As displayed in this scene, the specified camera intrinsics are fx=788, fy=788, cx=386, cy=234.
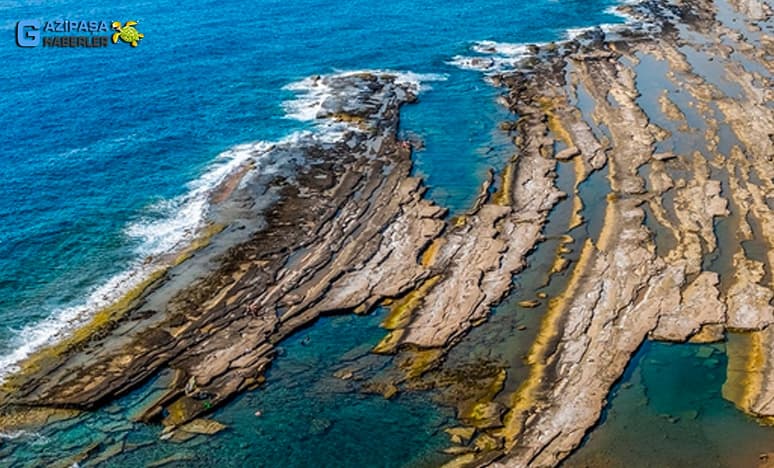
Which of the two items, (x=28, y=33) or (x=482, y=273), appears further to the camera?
(x=28, y=33)

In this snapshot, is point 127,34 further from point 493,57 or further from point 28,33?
point 493,57

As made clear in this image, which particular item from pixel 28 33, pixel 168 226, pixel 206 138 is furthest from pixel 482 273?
pixel 28 33

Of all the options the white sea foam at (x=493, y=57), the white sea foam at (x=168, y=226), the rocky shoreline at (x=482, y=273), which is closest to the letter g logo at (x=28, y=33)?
the white sea foam at (x=168, y=226)

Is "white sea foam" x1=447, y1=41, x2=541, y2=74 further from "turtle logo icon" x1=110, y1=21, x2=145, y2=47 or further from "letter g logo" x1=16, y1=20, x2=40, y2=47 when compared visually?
"letter g logo" x1=16, y1=20, x2=40, y2=47

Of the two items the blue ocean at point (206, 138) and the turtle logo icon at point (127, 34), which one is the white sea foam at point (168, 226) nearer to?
the blue ocean at point (206, 138)

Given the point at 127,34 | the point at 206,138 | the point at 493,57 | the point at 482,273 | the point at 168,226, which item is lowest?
the point at 482,273

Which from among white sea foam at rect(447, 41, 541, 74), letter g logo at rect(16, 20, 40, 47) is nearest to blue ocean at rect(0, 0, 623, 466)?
white sea foam at rect(447, 41, 541, 74)
